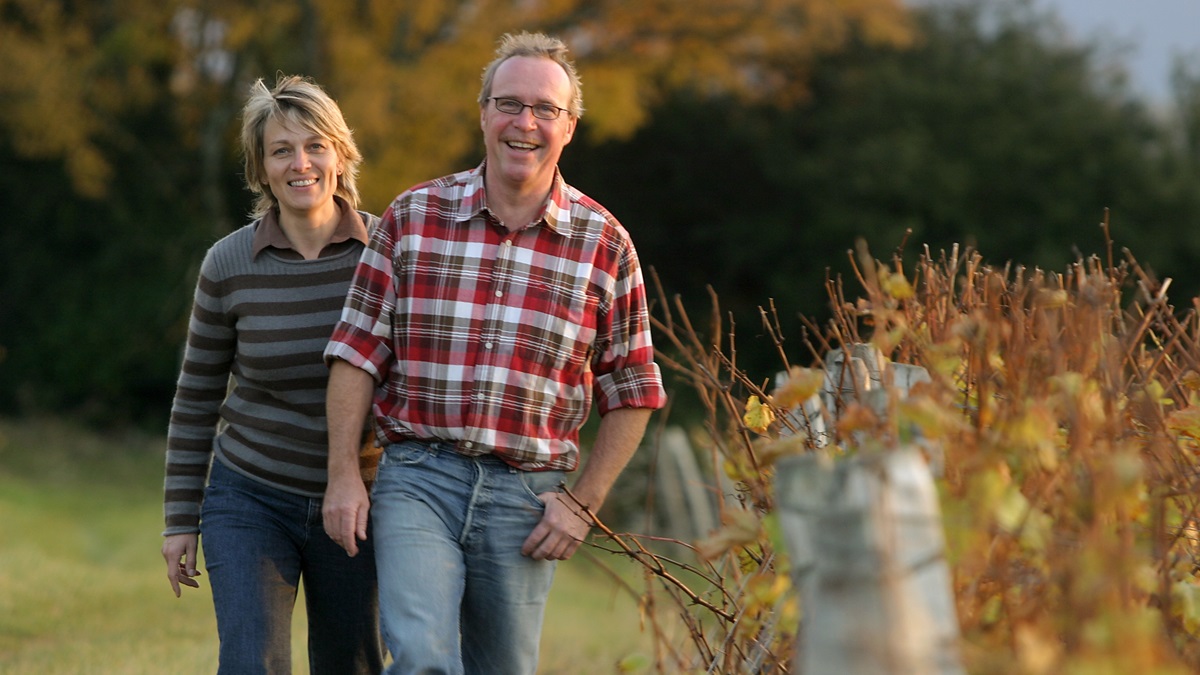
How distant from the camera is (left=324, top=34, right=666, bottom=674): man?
3383mm

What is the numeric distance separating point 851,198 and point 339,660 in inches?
730

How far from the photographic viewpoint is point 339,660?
393 centimetres

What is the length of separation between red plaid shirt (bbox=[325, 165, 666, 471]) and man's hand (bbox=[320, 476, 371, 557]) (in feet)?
0.51

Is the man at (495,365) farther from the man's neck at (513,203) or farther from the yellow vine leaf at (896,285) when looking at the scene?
the yellow vine leaf at (896,285)

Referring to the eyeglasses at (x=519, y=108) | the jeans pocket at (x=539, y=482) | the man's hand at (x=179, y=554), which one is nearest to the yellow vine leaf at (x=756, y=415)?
the jeans pocket at (x=539, y=482)

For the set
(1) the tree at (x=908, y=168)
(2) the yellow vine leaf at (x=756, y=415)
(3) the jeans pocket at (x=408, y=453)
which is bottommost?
(3) the jeans pocket at (x=408, y=453)

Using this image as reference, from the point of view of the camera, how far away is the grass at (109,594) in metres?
6.73

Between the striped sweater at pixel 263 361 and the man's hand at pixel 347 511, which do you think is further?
the striped sweater at pixel 263 361

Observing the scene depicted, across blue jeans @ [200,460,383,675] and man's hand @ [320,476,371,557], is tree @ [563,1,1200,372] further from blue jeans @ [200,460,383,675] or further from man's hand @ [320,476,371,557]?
man's hand @ [320,476,371,557]

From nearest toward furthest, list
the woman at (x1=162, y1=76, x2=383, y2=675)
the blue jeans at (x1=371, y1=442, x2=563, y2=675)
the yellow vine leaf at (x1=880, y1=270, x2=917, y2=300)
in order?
the yellow vine leaf at (x1=880, y1=270, x2=917, y2=300)
the blue jeans at (x1=371, y1=442, x2=563, y2=675)
the woman at (x1=162, y1=76, x2=383, y2=675)

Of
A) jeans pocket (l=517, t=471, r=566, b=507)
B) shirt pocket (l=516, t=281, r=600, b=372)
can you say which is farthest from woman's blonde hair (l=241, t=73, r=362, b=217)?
jeans pocket (l=517, t=471, r=566, b=507)

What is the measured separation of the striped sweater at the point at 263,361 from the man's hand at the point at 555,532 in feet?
2.22

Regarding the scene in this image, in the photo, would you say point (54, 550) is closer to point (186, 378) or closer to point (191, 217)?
point (186, 378)

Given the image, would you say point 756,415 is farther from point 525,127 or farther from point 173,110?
point 173,110
